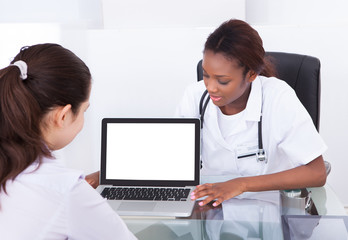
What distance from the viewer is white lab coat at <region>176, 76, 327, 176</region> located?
172 cm

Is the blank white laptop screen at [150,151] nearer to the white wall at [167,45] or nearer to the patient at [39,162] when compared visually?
the patient at [39,162]

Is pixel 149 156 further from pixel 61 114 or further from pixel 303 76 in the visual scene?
pixel 303 76

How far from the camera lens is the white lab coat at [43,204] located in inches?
38.4

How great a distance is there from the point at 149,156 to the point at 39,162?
2.27 ft

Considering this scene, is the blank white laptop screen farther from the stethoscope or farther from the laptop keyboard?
the stethoscope

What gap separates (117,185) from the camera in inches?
65.6

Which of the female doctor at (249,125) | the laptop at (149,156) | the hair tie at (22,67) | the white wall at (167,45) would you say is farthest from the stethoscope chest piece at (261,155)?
the white wall at (167,45)

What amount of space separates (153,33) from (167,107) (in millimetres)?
474

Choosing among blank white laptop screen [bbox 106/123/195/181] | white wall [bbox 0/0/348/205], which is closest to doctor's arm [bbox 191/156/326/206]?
blank white laptop screen [bbox 106/123/195/181]

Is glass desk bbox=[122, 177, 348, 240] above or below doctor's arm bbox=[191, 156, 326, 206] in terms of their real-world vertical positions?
below

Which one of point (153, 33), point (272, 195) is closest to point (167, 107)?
point (153, 33)

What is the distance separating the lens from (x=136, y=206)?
153 centimetres

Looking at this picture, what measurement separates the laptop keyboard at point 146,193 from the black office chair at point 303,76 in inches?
28.5

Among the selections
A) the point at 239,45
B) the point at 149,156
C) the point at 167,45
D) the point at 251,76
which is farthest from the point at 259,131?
the point at 167,45
